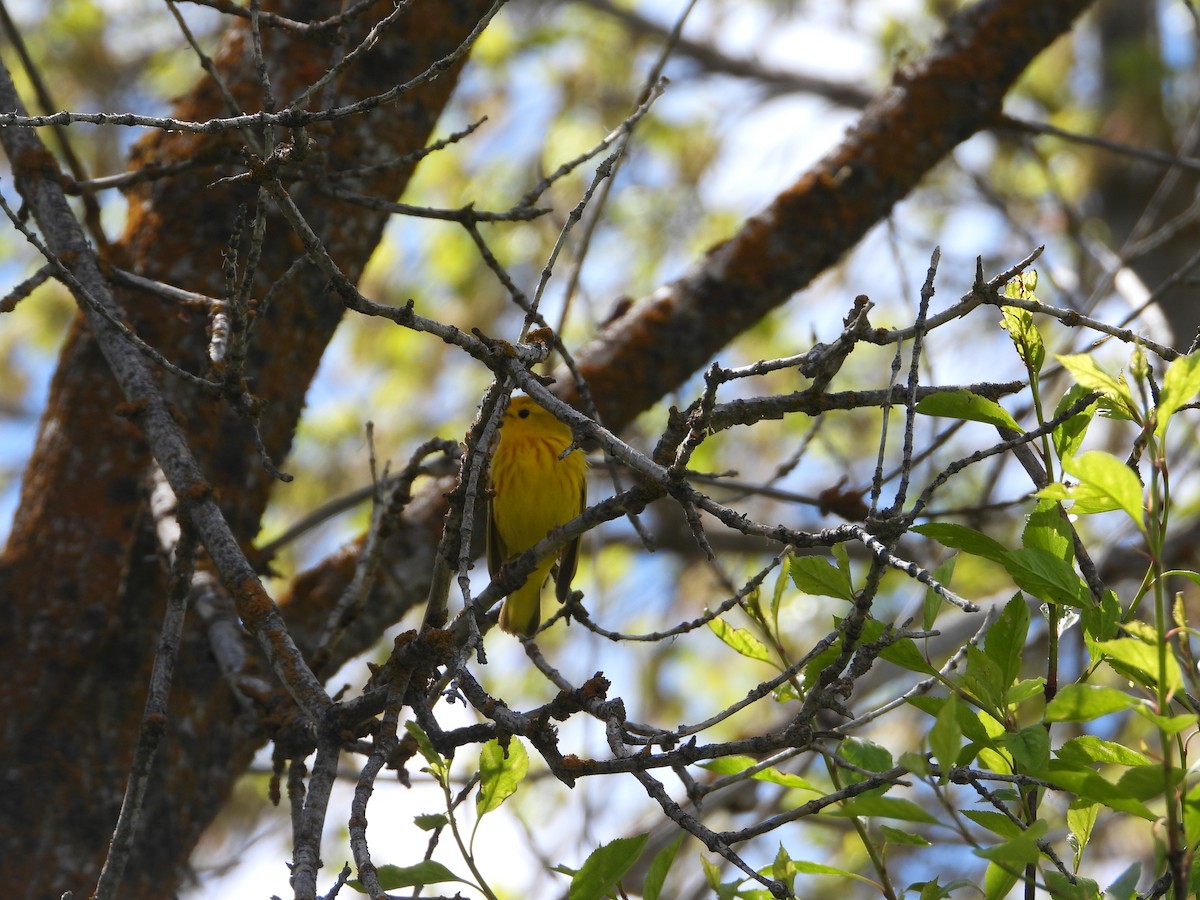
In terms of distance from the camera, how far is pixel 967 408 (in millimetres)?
1523

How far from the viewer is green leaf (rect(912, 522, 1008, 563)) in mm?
1487

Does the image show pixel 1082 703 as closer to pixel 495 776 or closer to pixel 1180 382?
pixel 1180 382

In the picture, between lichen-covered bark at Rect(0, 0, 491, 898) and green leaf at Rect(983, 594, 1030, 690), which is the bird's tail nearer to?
lichen-covered bark at Rect(0, 0, 491, 898)

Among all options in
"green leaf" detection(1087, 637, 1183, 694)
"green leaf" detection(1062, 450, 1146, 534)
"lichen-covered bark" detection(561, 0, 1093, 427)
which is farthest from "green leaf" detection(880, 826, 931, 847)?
"lichen-covered bark" detection(561, 0, 1093, 427)

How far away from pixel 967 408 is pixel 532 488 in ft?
9.50

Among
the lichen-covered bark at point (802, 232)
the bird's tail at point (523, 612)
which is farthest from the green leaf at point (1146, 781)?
the bird's tail at point (523, 612)

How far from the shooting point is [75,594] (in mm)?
2719

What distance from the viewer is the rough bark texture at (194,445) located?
2643 millimetres

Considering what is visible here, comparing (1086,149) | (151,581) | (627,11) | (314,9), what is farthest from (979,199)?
(151,581)

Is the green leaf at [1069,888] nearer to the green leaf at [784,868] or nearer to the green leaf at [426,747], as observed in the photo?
the green leaf at [784,868]

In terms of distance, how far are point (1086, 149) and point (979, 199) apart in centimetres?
89

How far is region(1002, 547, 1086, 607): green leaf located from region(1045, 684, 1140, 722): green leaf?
17 centimetres

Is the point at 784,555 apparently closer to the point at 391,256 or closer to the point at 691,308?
the point at 691,308

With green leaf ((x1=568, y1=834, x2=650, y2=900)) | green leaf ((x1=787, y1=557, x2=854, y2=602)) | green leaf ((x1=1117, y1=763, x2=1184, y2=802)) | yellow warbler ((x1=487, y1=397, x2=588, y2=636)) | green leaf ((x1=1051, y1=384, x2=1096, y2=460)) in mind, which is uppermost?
yellow warbler ((x1=487, y1=397, x2=588, y2=636))
